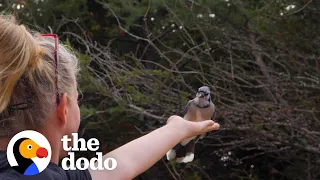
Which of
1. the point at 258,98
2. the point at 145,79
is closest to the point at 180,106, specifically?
the point at 145,79

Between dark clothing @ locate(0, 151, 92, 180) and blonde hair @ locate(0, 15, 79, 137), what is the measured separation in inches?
2.9

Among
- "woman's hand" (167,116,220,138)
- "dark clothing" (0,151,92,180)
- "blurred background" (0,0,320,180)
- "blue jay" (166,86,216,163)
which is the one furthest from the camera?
"blurred background" (0,0,320,180)

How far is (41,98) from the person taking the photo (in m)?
1.08

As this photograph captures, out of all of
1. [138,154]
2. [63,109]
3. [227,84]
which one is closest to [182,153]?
[138,154]

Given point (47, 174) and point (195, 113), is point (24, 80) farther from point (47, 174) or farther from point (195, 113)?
point (195, 113)

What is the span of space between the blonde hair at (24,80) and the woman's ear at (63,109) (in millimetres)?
14

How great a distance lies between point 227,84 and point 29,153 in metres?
3.43

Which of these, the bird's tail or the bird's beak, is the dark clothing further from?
the bird's tail

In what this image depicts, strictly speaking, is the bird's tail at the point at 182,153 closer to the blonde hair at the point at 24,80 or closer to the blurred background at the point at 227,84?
the blurred background at the point at 227,84

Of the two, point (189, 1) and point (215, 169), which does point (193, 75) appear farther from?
point (215, 169)

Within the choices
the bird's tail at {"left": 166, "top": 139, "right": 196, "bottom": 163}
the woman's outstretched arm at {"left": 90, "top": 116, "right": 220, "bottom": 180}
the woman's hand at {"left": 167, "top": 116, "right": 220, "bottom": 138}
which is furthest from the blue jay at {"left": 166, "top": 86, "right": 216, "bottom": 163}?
the woman's outstretched arm at {"left": 90, "top": 116, "right": 220, "bottom": 180}

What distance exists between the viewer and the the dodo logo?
102 centimetres

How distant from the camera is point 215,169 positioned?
492cm

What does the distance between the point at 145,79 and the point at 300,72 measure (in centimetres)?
135
